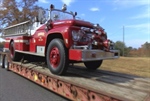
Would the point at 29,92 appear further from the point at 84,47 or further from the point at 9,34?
the point at 9,34

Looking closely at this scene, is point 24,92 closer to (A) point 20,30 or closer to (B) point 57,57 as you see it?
(B) point 57,57

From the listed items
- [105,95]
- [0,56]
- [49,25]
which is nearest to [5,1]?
[0,56]

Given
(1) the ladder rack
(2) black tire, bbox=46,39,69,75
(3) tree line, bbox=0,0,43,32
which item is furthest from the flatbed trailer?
(3) tree line, bbox=0,0,43,32

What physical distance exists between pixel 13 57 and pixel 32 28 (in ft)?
8.06

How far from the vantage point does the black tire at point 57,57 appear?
5.33 m

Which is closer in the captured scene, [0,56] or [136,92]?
[136,92]

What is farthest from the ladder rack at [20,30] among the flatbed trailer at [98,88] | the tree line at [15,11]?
the tree line at [15,11]

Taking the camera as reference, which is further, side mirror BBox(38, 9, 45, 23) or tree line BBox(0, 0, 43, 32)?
tree line BBox(0, 0, 43, 32)

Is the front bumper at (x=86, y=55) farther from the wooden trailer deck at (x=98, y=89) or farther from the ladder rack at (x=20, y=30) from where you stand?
the ladder rack at (x=20, y=30)

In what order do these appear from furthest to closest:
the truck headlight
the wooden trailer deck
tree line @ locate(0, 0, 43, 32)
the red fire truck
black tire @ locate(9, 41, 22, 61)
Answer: tree line @ locate(0, 0, 43, 32), black tire @ locate(9, 41, 22, 61), the truck headlight, the red fire truck, the wooden trailer deck

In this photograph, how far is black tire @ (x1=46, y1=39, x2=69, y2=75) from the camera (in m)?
5.33

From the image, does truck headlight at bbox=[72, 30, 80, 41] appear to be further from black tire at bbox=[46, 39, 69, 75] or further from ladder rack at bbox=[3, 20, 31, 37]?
ladder rack at bbox=[3, 20, 31, 37]

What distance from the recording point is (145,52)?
41.6 metres

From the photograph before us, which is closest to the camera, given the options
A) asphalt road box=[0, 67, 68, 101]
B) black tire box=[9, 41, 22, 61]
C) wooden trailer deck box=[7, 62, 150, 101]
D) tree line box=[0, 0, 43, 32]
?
wooden trailer deck box=[7, 62, 150, 101]
